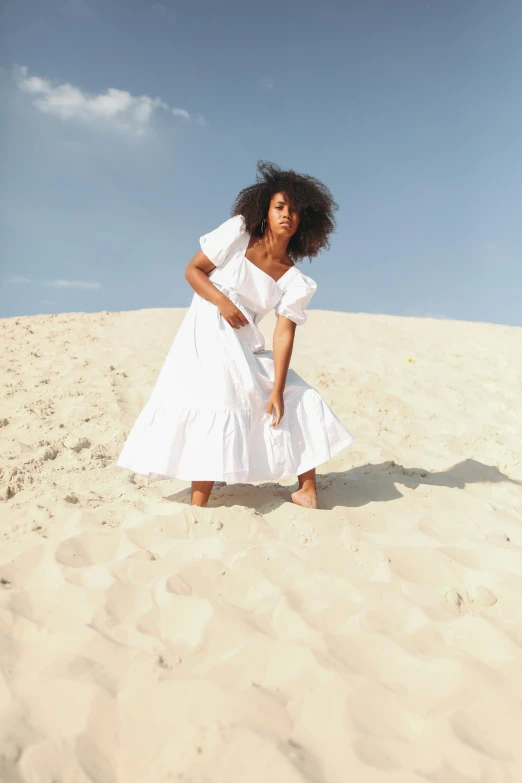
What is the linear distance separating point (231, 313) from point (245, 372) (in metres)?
0.32

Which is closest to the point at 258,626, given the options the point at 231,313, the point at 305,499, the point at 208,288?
the point at 305,499

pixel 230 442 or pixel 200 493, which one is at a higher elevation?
pixel 230 442

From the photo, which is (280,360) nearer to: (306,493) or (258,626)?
(306,493)

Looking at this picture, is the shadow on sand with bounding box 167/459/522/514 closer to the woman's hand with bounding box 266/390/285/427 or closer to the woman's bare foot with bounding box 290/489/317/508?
the woman's bare foot with bounding box 290/489/317/508

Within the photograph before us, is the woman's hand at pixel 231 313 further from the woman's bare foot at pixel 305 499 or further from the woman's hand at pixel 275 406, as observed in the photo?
the woman's bare foot at pixel 305 499

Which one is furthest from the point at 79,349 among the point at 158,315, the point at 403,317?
the point at 403,317

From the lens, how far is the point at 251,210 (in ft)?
9.91

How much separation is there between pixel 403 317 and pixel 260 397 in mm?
12425

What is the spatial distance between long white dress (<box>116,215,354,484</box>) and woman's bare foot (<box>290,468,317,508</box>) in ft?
0.31

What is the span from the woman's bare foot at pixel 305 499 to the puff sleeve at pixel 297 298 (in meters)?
0.91

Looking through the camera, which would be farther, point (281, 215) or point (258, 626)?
point (281, 215)

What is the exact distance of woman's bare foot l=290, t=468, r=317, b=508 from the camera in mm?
2920

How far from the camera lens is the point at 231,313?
113 inches

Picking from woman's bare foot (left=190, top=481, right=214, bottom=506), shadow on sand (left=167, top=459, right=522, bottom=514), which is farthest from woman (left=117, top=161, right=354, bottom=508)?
shadow on sand (left=167, top=459, right=522, bottom=514)
